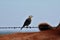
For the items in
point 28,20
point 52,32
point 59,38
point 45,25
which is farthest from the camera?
point 28,20

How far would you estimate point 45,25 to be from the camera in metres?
8.39

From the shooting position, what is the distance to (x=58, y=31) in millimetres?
7605

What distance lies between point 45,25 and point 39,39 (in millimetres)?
1448

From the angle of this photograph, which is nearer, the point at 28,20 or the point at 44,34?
the point at 44,34

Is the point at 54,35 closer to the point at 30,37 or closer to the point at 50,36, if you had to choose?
the point at 50,36

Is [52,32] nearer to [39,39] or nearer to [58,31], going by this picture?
[58,31]

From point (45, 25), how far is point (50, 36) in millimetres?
1258

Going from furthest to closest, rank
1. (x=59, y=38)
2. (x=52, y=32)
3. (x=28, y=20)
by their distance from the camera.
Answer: (x=28, y=20)
(x=52, y=32)
(x=59, y=38)

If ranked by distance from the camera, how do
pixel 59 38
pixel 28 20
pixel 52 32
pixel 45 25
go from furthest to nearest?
pixel 28 20 < pixel 45 25 < pixel 52 32 < pixel 59 38

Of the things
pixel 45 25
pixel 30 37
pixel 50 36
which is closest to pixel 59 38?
pixel 50 36

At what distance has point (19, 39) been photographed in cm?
715

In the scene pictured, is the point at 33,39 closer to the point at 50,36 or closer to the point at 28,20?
the point at 50,36

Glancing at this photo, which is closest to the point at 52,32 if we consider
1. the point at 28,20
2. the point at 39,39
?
the point at 39,39

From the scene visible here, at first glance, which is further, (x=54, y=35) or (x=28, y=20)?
(x=28, y=20)
